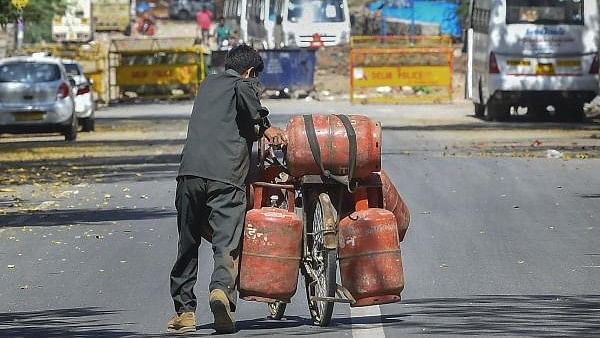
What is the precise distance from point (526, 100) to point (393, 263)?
25.2 metres

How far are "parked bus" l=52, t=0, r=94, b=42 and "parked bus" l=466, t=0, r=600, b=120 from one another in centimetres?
3737

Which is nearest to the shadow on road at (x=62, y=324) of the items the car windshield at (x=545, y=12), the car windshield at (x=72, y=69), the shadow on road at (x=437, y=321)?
the shadow on road at (x=437, y=321)

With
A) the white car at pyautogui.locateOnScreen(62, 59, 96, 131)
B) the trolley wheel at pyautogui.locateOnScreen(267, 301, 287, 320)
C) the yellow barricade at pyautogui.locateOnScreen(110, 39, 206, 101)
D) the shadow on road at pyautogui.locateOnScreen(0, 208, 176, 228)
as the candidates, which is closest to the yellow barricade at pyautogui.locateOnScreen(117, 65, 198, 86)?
the yellow barricade at pyautogui.locateOnScreen(110, 39, 206, 101)

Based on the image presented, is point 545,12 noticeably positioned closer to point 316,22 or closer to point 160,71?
point 160,71

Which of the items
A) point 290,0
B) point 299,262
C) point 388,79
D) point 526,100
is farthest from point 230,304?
point 290,0

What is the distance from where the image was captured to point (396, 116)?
39188 millimetres

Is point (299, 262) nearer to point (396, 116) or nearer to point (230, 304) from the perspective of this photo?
point (230, 304)

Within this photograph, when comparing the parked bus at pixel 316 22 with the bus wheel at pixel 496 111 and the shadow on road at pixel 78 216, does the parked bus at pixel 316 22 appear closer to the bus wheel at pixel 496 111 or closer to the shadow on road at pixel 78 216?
the bus wheel at pixel 496 111

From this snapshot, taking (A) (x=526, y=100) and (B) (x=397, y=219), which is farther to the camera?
(A) (x=526, y=100)

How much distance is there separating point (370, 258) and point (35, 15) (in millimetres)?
31479

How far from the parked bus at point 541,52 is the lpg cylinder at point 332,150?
24.6 m

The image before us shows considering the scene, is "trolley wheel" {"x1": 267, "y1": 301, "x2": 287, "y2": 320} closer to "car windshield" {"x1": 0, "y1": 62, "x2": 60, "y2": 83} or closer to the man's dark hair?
the man's dark hair

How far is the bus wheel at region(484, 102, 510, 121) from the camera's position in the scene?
3544 cm

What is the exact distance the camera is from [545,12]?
3481 cm
